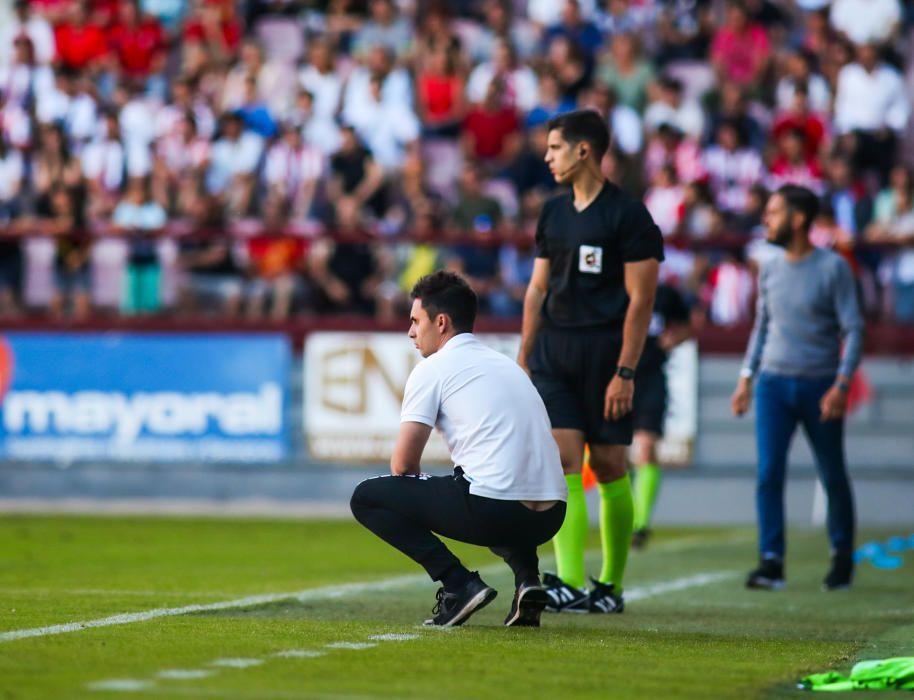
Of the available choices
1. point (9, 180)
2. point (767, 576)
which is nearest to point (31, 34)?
point (9, 180)

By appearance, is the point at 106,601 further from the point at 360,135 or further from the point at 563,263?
the point at 360,135

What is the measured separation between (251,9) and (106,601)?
46.2 ft

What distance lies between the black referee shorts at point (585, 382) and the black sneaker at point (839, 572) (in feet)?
7.82

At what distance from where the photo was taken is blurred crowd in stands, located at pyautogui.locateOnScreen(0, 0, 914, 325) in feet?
54.4

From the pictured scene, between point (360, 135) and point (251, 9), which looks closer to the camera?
point (360, 135)

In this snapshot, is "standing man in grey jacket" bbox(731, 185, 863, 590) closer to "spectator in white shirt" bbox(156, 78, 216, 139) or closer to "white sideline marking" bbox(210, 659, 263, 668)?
"white sideline marking" bbox(210, 659, 263, 668)

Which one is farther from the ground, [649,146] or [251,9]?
[251,9]

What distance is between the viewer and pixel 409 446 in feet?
21.5

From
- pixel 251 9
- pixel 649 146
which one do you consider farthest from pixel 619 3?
pixel 251 9

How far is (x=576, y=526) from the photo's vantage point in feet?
26.2

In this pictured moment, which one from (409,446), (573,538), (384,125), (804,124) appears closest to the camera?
(409,446)

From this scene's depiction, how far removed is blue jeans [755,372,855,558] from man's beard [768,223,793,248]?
73cm

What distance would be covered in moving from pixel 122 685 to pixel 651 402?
324 inches

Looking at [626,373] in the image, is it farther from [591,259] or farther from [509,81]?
[509,81]
